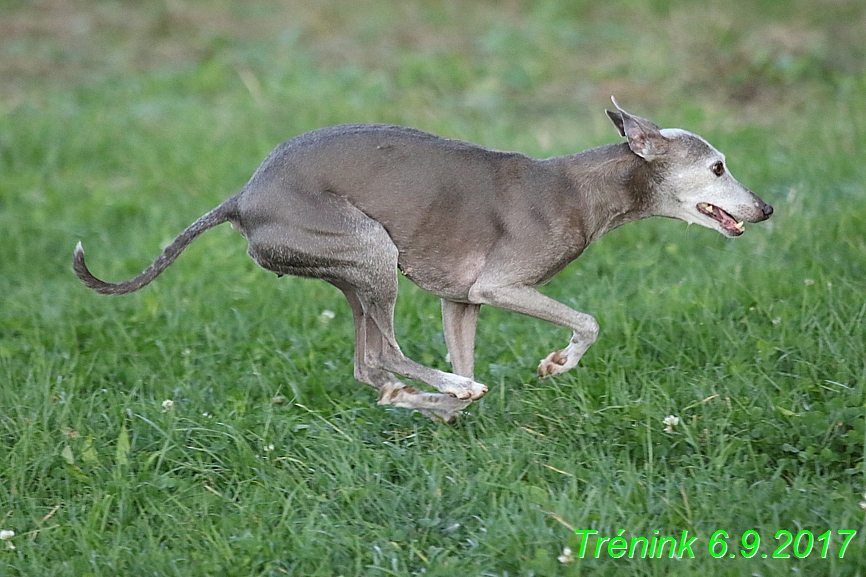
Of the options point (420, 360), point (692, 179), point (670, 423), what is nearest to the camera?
point (670, 423)

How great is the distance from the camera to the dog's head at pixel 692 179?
477 cm

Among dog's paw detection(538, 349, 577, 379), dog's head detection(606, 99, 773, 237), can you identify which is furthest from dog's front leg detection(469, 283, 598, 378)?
dog's head detection(606, 99, 773, 237)

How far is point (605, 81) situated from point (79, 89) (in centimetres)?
513

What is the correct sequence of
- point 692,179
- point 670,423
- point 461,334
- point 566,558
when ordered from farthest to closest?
point 461,334 < point 692,179 < point 670,423 < point 566,558

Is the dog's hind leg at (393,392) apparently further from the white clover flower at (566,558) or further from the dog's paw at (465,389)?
the white clover flower at (566,558)

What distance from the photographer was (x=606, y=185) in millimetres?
4816

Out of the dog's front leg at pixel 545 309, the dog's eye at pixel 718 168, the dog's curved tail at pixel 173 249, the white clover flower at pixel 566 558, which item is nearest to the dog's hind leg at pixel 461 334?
the dog's front leg at pixel 545 309

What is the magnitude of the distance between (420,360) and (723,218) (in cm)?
171

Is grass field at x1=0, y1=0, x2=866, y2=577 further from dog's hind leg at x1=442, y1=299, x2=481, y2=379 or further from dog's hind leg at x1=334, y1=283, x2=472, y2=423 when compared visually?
dog's hind leg at x1=442, y1=299, x2=481, y2=379

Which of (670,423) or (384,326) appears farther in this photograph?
(384,326)

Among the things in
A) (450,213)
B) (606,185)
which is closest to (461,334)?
(450,213)

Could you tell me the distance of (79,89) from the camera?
1066 cm

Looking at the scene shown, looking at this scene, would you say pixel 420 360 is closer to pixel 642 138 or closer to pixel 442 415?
pixel 442 415

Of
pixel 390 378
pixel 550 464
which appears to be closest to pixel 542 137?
pixel 390 378
